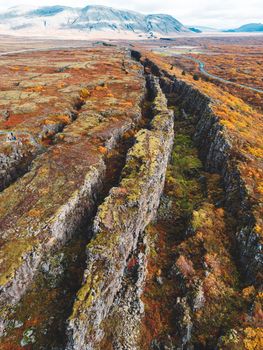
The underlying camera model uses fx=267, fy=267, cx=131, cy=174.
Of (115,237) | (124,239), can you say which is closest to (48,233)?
(115,237)

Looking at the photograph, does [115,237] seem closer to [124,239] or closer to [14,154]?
[124,239]

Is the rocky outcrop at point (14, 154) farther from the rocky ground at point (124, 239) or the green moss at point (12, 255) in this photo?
the green moss at point (12, 255)

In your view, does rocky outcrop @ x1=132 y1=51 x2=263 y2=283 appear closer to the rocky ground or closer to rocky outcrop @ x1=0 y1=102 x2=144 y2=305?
the rocky ground

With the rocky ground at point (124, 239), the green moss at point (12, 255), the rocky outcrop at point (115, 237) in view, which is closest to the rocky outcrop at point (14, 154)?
the rocky ground at point (124, 239)

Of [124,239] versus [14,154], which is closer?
[124,239]

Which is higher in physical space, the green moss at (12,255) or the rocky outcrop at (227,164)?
the green moss at (12,255)

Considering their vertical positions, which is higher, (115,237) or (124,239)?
(115,237)

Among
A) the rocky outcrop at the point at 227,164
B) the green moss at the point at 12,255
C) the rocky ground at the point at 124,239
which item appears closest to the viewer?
the green moss at the point at 12,255
